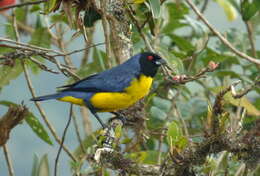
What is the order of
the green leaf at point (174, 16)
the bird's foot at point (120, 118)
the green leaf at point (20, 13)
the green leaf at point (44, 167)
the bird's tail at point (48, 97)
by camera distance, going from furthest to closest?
the green leaf at point (20, 13) < the green leaf at point (174, 16) < the bird's tail at point (48, 97) < the bird's foot at point (120, 118) < the green leaf at point (44, 167)

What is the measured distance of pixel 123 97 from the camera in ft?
14.3

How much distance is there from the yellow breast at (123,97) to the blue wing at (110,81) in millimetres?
42

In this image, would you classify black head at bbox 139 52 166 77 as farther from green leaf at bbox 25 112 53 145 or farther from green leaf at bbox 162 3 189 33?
green leaf at bbox 25 112 53 145

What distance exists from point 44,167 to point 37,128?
49cm

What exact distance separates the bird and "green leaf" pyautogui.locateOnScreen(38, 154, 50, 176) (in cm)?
40

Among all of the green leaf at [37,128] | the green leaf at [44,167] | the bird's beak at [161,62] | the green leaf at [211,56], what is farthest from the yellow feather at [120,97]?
the green leaf at [211,56]

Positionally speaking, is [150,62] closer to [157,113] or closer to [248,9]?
[157,113]

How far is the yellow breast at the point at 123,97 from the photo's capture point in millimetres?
4340

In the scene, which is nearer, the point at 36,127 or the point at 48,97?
the point at 48,97

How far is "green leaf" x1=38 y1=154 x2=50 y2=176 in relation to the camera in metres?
4.09

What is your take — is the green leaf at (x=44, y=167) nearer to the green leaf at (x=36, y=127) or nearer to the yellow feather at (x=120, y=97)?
the green leaf at (x=36, y=127)

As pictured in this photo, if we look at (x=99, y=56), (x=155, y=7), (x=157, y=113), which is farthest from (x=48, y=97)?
(x=155, y=7)

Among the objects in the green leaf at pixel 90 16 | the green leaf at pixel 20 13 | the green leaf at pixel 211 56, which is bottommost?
the green leaf at pixel 211 56

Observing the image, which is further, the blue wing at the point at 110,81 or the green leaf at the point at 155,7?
the blue wing at the point at 110,81
